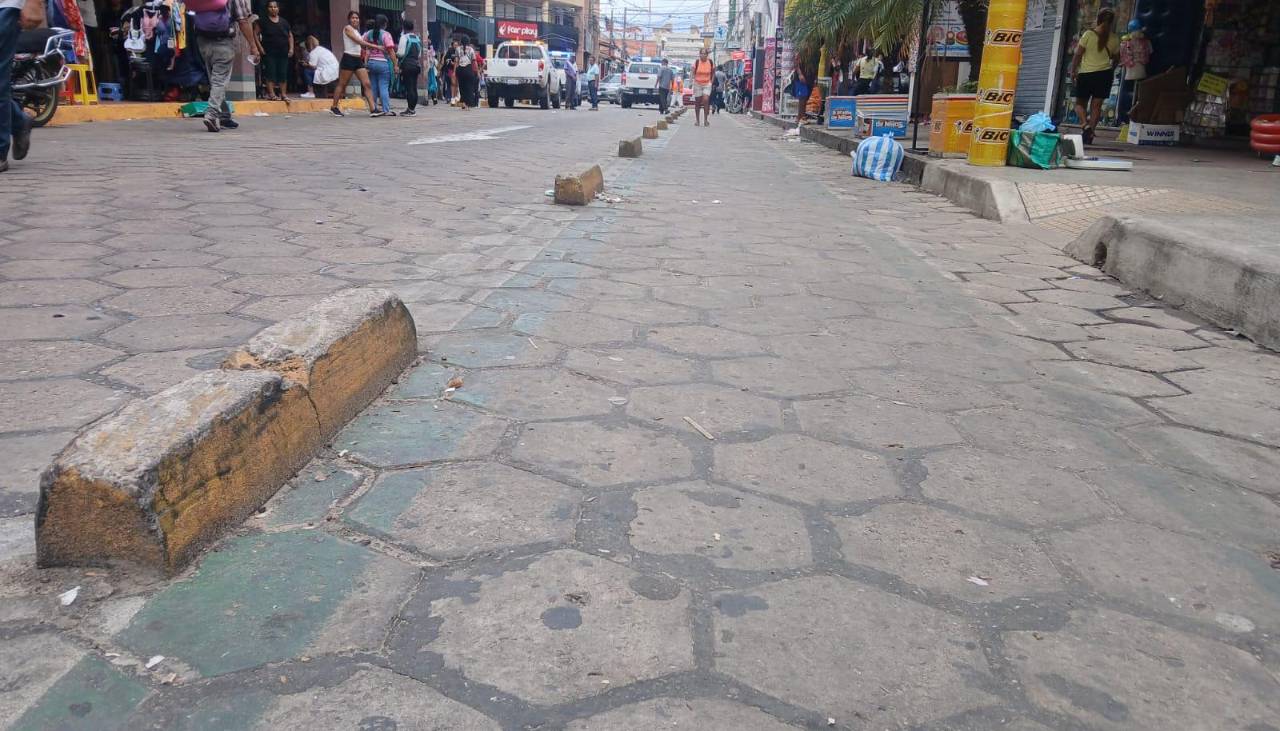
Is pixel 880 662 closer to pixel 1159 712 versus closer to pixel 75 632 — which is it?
pixel 1159 712

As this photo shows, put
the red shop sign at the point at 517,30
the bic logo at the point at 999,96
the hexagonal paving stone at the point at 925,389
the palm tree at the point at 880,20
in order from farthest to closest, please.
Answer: the red shop sign at the point at 517,30 → the palm tree at the point at 880,20 → the bic logo at the point at 999,96 → the hexagonal paving stone at the point at 925,389

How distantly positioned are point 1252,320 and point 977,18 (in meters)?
8.04

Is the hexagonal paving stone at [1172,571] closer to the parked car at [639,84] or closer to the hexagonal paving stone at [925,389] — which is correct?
the hexagonal paving stone at [925,389]

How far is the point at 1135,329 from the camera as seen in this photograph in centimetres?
362

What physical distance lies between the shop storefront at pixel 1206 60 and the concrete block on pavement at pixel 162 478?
11.8m

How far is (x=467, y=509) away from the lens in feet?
6.09

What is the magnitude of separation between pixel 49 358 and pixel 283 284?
1028mm

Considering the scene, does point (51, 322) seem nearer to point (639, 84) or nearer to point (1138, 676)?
point (1138, 676)

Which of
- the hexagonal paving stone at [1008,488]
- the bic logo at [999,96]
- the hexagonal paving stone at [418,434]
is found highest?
the bic logo at [999,96]

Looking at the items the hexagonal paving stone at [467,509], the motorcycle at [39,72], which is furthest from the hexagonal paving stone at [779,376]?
the motorcycle at [39,72]

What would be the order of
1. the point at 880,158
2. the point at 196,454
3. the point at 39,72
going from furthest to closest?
the point at 880,158 → the point at 39,72 → the point at 196,454

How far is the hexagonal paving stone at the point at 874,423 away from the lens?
7.70ft

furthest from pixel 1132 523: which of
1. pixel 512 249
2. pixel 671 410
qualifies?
pixel 512 249

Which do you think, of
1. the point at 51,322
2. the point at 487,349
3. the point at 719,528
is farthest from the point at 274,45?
the point at 719,528
